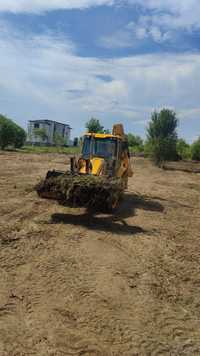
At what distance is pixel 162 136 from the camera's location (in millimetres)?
35094

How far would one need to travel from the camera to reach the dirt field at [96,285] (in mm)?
3930

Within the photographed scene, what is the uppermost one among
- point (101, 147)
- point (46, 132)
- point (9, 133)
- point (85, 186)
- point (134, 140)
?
point (46, 132)

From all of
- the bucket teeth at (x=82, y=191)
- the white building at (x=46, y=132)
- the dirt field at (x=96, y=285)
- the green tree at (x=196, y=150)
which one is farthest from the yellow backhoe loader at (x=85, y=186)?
the white building at (x=46, y=132)

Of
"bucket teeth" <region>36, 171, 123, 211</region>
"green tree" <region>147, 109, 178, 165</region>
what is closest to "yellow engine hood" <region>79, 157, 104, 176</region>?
"bucket teeth" <region>36, 171, 123, 211</region>

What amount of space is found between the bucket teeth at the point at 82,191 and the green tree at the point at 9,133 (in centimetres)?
3455

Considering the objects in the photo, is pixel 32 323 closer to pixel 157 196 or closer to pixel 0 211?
pixel 0 211

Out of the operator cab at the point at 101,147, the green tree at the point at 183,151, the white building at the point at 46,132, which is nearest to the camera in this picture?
the operator cab at the point at 101,147

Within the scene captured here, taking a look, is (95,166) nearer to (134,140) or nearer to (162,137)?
(162,137)

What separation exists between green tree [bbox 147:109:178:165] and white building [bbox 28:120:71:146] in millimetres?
27795

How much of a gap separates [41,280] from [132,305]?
52.8 inches

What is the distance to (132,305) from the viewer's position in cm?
480

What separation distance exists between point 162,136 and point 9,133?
17414 millimetres

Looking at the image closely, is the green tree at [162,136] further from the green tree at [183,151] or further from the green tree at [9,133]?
the green tree at [9,133]

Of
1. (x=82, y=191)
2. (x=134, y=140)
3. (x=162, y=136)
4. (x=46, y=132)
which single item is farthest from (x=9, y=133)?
(x=46, y=132)
